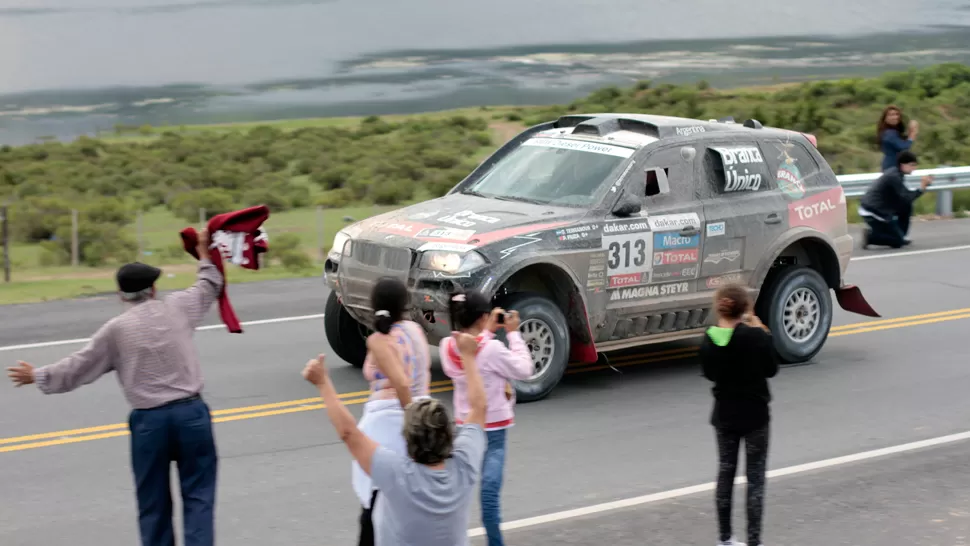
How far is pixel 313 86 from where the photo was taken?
89.2 meters

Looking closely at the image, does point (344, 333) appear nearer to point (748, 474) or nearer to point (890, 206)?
point (748, 474)

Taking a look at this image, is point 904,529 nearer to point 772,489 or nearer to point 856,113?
point 772,489

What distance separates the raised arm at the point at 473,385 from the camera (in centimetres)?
558

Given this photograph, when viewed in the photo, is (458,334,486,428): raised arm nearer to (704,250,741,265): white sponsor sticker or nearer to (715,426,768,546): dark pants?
(715,426,768,546): dark pants

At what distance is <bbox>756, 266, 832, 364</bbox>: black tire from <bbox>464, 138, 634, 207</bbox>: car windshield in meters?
1.91

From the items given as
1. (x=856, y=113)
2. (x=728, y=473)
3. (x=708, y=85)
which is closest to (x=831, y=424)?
(x=728, y=473)

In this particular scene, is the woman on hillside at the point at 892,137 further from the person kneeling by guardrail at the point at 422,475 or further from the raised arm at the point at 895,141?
the person kneeling by guardrail at the point at 422,475

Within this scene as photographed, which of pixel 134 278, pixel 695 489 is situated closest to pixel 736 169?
pixel 695 489

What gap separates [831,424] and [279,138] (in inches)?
2089

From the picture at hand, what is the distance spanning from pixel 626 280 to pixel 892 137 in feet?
32.0

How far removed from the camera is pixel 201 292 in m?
6.58

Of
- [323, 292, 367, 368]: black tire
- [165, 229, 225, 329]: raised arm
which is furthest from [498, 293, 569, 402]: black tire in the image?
[165, 229, 225, 329]: raised arm

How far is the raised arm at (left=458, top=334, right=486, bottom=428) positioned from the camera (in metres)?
5.58

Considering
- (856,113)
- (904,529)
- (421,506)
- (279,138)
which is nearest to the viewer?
(421,506)
